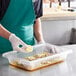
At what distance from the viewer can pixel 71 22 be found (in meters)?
2.91

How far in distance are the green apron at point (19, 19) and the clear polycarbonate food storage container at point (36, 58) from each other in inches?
9.2

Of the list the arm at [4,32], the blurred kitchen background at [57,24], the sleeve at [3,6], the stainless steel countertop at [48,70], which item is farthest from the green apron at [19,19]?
the blurred kitchen background at [57,24]

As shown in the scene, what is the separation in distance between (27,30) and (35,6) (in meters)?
0.18

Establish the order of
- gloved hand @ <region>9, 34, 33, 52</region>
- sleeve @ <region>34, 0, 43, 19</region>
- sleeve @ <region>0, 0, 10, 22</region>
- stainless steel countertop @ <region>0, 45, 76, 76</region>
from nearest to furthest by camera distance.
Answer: stainless steel countertop @ <region>0, 45, 76, 76</region>, gloved hand @ <region>9, 34, 33, 52</region>, sleeve @ <region>0, 0, 10, 22</region>, sleeve @ <region>34, 0, 43, 19</region>

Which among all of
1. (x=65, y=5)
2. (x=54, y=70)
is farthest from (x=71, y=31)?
(x=54, y=70)

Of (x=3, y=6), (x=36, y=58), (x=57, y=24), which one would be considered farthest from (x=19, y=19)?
(x=57, y=24)

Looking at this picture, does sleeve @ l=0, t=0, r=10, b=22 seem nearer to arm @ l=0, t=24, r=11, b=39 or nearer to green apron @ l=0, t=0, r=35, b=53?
green apron @ l=0, t=0, r=35, b=53

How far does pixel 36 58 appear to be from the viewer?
113cm

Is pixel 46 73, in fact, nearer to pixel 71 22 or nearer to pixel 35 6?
pixel 35 6

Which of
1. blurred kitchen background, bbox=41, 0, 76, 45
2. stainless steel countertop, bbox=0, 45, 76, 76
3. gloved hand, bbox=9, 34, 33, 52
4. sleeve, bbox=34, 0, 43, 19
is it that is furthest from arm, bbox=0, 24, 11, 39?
blurred kitchen background, bbox=41, 0, 76, 45

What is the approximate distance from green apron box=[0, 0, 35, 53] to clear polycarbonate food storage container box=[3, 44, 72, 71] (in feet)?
0.77

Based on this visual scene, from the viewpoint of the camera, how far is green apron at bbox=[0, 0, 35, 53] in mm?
1412

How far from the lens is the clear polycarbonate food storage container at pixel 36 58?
1.07 m

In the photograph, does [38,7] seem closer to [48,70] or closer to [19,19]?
[19,19]
